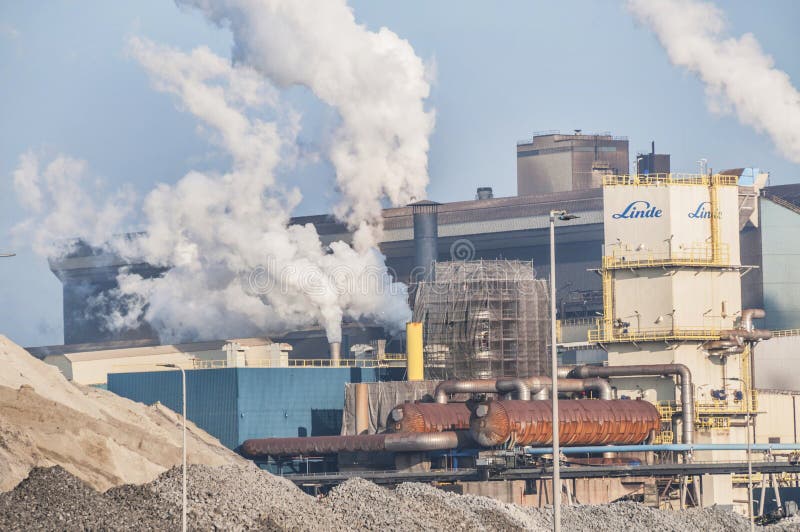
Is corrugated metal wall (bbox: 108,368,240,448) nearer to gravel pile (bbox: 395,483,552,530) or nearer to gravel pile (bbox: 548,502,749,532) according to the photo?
gravel pile (bbox: 395,483,552,530)

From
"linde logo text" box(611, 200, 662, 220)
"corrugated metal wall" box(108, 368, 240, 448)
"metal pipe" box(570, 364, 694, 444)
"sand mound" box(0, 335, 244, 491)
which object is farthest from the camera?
"corrugated metal wall" box(108, 368, 240, 448)

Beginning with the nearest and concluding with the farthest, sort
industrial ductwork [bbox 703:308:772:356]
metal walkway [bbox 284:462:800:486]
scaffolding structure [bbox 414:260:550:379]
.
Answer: metal walkway [bbox 284:462:800:486] → industrial ductwork [bbox 703:308:772:356] → scaffolding structure [bbox 414:260:550:379]

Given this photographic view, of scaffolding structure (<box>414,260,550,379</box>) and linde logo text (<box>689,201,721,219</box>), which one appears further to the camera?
scaffolding structure (<box>414,260,550,379</box>)

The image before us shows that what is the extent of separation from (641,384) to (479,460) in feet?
50.1

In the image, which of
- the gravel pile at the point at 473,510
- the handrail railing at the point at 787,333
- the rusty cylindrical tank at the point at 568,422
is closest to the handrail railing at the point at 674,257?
the rusty cylindrical tank at the point at 568,422

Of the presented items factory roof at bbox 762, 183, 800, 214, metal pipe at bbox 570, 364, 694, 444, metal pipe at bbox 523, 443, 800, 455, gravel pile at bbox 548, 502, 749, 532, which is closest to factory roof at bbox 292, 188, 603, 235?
factory roof at bbox 762, 183, 800, 214

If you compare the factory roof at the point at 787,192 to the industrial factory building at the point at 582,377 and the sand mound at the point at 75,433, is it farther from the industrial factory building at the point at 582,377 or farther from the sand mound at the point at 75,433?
the sand mound at the point at 75,433

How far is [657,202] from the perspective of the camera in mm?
94938

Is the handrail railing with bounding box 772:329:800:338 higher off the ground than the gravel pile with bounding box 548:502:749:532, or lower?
higher

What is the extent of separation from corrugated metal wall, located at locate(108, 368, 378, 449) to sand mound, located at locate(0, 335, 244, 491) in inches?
467

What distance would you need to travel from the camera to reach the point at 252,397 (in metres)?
106

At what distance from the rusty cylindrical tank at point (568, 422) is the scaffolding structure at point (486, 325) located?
17719mm

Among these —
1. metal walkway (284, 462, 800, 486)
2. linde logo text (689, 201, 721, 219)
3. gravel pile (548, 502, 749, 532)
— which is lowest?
gravel pile (548, 502, 749, 532)

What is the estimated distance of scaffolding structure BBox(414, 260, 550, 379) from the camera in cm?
10888
